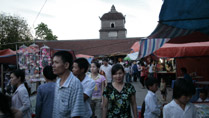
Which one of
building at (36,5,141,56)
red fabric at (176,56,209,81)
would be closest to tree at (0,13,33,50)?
building at (36,5,141,56)

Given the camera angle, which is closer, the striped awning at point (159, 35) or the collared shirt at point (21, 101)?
the collared shirt at point (21, 101)

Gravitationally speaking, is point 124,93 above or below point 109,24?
below

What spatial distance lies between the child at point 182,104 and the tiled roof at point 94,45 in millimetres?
33615

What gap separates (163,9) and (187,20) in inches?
17.9

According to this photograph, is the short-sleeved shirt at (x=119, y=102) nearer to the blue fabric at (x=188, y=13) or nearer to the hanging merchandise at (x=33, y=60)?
the blue fabric at (x=188, y=13)

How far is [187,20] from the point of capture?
2.79 m

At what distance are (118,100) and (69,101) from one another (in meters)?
0.97

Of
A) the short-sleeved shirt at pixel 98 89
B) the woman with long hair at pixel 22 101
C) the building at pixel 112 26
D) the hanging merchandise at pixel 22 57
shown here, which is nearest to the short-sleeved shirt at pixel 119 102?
the woman with long hair at pixel 22 101

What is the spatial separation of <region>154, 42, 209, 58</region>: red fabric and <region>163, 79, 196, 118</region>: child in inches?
178

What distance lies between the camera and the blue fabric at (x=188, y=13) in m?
2.64

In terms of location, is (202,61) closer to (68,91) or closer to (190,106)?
(190,106)

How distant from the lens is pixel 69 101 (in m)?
1.96

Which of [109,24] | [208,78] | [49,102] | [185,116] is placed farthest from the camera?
[109,24]

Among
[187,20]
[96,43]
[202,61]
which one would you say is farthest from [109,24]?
[187,20]
